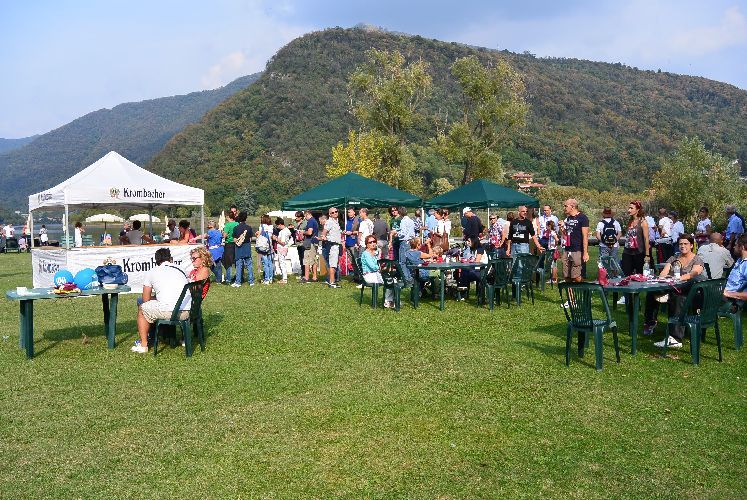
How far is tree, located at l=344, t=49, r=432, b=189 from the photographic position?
32.9m

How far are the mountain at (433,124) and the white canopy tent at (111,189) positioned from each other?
156 feet

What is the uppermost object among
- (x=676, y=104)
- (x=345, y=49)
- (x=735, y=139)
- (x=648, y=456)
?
(x=345, y=49)

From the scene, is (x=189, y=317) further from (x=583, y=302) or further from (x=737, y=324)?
(x=737, y=324)

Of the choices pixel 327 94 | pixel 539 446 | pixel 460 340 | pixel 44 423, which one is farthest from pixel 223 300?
pixel 327 94

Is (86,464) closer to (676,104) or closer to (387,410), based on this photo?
(387,410)

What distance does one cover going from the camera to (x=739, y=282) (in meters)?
6.98

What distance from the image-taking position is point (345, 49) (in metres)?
99.0

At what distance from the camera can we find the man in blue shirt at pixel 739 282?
6863mm

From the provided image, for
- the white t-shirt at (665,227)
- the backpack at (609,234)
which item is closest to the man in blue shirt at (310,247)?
the backpack at (609,234)

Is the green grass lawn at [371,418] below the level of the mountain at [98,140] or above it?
below

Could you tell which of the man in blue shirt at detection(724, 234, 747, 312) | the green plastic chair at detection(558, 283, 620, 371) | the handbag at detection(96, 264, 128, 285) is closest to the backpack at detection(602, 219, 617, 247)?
the man in blue shirt at detection(724, 234, 747, 312)

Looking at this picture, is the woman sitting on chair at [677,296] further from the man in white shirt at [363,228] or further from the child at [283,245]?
the child at [283,245]

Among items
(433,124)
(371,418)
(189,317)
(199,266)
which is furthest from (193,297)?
(433,124)

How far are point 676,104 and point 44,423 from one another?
104 metres
